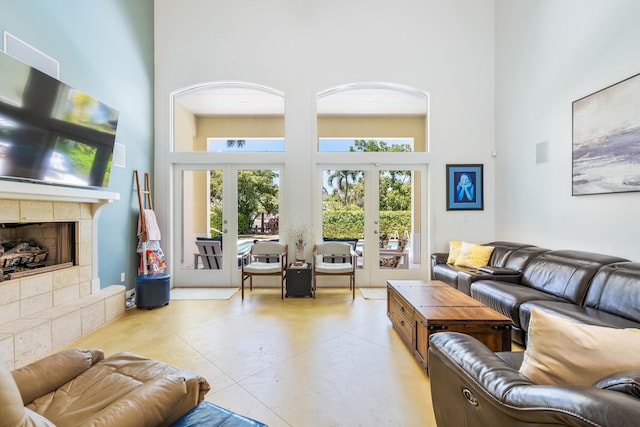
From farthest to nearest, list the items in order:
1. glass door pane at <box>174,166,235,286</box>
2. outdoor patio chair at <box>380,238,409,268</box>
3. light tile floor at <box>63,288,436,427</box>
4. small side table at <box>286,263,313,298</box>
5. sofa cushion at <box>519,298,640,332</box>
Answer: outdoor patio chair at <box>380,238,409,268</box> → glass door pane at <box>174,166,235,286</box> → small side table at <box>286,263,313,298</box> → sofa cushion at <box>519,298,640,332</box> → light tile floor at <box>63,288,436,427</box>

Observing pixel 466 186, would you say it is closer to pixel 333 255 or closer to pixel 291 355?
pixel 333 255

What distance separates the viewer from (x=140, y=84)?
4.66 m

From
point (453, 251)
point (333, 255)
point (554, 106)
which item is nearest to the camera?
point (554, 106)

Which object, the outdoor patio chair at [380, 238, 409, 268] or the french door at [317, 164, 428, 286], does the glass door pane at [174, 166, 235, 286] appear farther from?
the outdoor patio chair at [380, 238, 409, 268]

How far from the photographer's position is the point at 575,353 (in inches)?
43.6

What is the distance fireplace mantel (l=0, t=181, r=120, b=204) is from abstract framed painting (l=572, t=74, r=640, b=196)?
563 centimetres

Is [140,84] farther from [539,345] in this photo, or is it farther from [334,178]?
[539,345]

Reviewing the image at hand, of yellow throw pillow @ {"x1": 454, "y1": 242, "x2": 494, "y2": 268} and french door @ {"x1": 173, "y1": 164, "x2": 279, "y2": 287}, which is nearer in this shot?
yellow throw pillow @ {"x1": 454, "y1": 242, "x2": 494, "y2": 268}

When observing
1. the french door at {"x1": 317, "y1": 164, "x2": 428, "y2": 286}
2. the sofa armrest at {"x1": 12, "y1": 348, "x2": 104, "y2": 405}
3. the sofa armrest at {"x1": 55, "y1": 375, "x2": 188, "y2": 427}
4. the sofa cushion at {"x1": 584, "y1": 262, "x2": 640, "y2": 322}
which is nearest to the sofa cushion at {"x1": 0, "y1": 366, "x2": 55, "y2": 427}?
the sofa armrest at {"x1": 55, "y1": 375, "x2": 188, "y2": 427}

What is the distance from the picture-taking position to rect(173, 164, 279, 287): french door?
5.18 meters

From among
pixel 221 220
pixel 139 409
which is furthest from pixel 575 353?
pixel 221 220

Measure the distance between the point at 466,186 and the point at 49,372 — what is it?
18.2 feet

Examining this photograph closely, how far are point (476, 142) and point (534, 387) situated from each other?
16.4 feet

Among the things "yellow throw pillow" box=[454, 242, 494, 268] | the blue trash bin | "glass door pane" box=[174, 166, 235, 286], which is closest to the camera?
the blue trash bin
